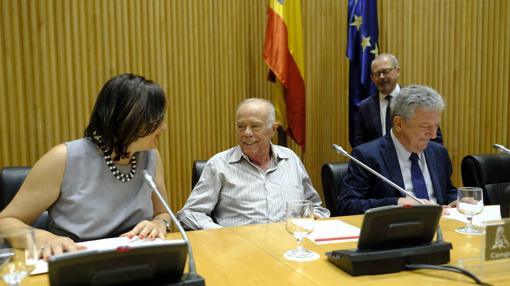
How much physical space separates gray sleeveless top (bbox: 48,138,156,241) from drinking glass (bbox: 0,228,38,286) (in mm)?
781

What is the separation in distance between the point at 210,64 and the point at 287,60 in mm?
712

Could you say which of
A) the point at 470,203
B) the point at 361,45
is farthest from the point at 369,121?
the point at 470,203

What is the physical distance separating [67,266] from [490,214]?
1.92 metres

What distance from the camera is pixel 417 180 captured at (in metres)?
2.67

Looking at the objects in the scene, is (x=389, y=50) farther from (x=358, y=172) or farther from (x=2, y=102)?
(x=2, y=102)

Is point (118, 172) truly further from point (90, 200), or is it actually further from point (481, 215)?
point (481, 215)

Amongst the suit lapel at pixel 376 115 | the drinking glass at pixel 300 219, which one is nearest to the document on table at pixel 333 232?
the drinking glass at pixel 300 219

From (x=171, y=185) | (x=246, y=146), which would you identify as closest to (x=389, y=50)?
(x=171, y=185)

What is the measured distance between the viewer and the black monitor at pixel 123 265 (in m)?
1.16

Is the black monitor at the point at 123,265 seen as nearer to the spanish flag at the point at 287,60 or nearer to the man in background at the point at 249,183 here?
the man in background at the point at 249,183

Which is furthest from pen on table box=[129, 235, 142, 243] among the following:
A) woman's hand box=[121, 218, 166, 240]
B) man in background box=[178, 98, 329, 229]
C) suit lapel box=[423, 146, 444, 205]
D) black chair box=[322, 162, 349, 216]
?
suit lapel box=[423, 146, 444, 205]

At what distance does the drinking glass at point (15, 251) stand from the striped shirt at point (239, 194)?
4.10ft

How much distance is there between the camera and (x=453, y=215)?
239cm

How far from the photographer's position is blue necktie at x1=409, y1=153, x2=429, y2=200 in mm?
2645
